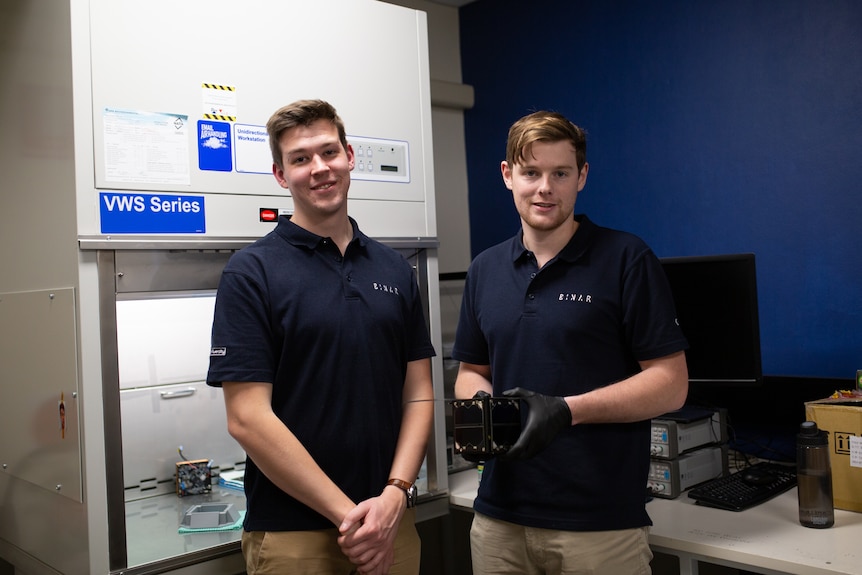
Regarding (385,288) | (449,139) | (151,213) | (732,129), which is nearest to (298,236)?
(385,288)

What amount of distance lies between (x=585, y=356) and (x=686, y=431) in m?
0.84

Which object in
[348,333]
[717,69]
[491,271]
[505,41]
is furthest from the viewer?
[505,41]

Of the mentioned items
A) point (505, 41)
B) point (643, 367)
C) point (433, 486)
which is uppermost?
point (505, 41)

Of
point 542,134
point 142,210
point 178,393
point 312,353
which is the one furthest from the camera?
point 178,393

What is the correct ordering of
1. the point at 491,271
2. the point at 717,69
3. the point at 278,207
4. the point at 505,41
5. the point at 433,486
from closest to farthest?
the point at 491,271
the point at 278,207
the point at 433,486
the point at 717,69
the point at 505,41

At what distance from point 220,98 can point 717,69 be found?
1.68 meters

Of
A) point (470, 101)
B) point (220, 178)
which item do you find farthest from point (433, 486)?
point (470, 101)

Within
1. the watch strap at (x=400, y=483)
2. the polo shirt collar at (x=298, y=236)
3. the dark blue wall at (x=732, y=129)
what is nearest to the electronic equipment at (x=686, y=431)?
the dark blue wall at (x=732, y=129)

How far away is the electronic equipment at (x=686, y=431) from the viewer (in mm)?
2154

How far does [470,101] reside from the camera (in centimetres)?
339

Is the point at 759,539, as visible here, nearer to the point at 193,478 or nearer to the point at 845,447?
the point at 845,447

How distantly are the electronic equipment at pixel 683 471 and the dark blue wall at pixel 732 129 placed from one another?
419 mm

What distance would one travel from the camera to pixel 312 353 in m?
1.48

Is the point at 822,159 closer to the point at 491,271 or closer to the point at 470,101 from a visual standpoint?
the point at 491,271
